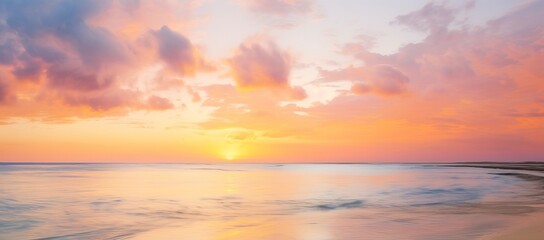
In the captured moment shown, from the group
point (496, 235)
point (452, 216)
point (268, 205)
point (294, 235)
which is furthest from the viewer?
point (268, 205)

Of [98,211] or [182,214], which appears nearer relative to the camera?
[182,214]

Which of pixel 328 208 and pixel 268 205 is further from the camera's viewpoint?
pixel 268 205

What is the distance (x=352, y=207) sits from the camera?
25.4m

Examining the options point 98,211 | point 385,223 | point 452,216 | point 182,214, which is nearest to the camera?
point 385,223

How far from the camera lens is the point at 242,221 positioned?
64.5 feet

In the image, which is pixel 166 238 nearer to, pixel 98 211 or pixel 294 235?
pixel 294 235

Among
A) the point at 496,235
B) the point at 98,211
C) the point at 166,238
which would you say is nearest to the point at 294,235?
the point at 166,238

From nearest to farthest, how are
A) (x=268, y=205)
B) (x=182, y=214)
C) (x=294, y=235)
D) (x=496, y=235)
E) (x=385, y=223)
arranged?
1. (x=496, y=235)
2. (x=294, y=235)
3. (x=385, y=223)
4. (x=182, y=214)
5. (x=268, y=205)

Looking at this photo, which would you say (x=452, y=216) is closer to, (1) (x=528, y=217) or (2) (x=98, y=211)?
(1) (x=528, y=217)

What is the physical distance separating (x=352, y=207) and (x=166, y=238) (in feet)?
43.5

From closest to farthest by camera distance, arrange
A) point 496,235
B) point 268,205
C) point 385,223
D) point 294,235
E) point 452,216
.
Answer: point 496,235 < point 294,235 < point 385,223 < point 452,216 < point 268,205

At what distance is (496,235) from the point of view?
43.7 feet

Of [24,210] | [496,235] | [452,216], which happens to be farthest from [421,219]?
[24,210]

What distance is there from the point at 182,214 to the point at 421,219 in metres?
11.9
